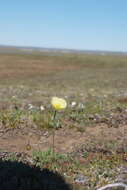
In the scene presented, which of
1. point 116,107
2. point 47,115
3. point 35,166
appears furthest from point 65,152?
point 116,107

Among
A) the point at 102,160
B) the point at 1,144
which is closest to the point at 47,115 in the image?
the point at 1,144

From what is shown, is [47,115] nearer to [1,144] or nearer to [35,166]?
[1,144]

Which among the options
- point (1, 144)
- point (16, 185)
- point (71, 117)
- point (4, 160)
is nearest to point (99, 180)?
point (16, 185)

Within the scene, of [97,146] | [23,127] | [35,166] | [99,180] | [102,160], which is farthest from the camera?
[23,127]

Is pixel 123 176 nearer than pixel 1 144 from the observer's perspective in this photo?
Yes

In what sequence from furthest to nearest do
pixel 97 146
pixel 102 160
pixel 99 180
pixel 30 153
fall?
1. pixel 97 146
2. pixel 30 153
3. pixel 102 160
4. pixel 99 180

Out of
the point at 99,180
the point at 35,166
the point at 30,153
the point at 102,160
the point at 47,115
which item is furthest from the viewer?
the point at 47,115

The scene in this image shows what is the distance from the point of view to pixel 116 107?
34.5 ft

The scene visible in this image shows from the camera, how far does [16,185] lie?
4.48 meters

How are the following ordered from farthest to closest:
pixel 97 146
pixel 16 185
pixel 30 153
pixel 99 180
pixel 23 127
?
pixel 23 127 → pixel 97 146 → pixel 30 153 → pixel 99 180 → pixel 16 185

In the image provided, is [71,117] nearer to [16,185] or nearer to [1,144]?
[1,144]

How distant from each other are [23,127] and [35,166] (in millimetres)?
2686

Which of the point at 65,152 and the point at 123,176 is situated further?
the point at 65,152

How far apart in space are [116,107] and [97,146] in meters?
3.95
